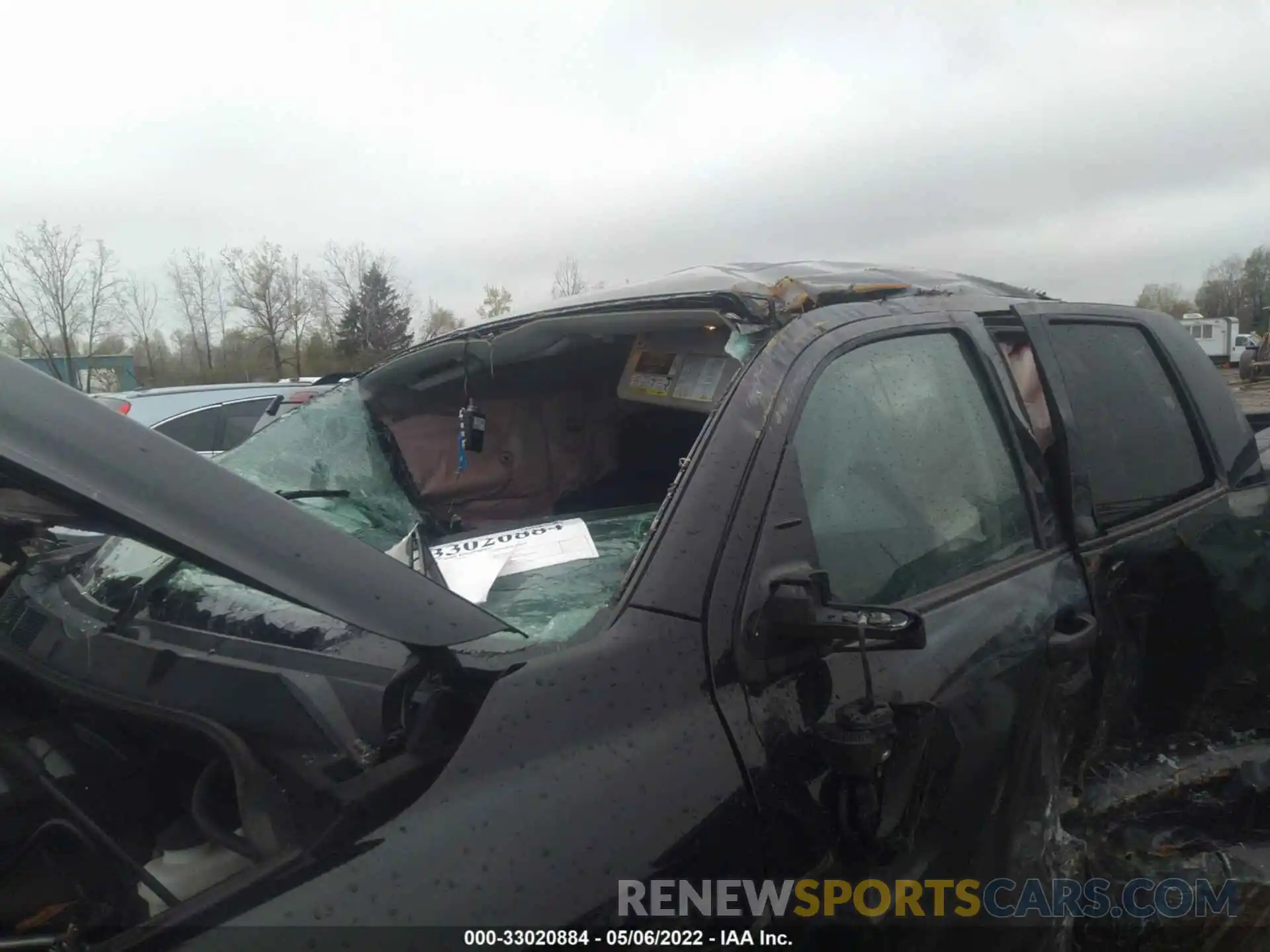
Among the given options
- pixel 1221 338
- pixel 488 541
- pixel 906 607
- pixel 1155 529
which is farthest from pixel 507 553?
pixel 1221 338

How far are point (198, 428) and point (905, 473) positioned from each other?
769 centimetres

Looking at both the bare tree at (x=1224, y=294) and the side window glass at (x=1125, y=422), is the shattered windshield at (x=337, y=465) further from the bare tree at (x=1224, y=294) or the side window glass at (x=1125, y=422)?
the bare tree at (x=1224, y=294)

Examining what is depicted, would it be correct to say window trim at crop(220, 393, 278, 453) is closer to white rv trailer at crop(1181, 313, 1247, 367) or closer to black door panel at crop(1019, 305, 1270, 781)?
black door panel at crop(1019, 305, 1270, 781)

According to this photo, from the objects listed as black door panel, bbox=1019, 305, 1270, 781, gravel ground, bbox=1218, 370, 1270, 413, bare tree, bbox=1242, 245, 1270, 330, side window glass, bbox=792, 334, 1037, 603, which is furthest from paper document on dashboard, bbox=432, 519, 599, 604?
bare tree, bbox=1242, 245, 1270, 330

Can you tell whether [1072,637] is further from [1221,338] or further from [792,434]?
[1221,338]

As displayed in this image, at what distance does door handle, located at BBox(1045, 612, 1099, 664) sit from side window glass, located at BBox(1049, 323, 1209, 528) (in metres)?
0.34

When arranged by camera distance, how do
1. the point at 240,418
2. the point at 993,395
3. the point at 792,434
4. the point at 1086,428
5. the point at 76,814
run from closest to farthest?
the point at 76,814, the point at 792,434, the point at 993,395, the point at 1086,428, the point at 240,418

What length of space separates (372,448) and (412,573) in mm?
1757

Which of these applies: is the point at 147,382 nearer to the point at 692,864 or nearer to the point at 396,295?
the point at 396,295

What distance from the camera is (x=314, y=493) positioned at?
2529 mm

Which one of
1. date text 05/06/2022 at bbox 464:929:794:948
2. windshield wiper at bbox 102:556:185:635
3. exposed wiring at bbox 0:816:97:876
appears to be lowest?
date text 05/06/2022 at bbox 464:929:794:948

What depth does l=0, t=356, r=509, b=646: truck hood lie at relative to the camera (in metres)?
1.07

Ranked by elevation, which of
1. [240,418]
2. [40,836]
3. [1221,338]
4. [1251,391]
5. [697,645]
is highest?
[240,418]

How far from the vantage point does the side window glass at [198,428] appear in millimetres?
8117
